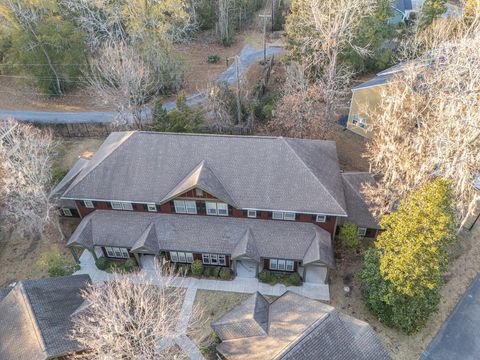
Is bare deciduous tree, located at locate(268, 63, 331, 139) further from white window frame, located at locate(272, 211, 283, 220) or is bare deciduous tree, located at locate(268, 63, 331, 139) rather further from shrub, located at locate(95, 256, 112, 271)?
shrub, located at locate(95, 256, 112, 271)

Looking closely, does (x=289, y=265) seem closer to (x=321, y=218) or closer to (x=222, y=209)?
(x=321, y=218)

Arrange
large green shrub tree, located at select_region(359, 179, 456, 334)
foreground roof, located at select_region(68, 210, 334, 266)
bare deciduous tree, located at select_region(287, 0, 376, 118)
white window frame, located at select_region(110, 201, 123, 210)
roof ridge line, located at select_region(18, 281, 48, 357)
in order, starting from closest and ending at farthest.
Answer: large green shrub tree, located at select_region(359, 179, 456, 334)
roof ridge line, located at select_region(18, 281, 48, 357)
foreground roof, located at select_region(68, 210, 334, 266)
white window frame, located at select_region(110, 201, 123, 210)
bare deciduous tree, located at select_region(287, 0, 376, 118)

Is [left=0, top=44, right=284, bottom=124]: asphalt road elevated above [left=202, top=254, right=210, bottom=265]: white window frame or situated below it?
above

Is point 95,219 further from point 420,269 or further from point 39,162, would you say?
point 420,269

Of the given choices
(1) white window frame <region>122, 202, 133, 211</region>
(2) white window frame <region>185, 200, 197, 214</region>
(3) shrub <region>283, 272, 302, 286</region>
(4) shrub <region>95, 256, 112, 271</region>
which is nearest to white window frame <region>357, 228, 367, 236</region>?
(3) shrub <region>283, 272, 302, 286</region>

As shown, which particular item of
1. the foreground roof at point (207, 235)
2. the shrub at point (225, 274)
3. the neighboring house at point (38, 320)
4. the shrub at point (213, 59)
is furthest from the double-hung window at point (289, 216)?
the shrub at point (213, 59)

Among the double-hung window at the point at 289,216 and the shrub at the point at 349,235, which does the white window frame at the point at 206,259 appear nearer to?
the double-hung window at the point at 289,216

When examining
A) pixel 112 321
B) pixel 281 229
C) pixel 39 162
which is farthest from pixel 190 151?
pixel 112 321
